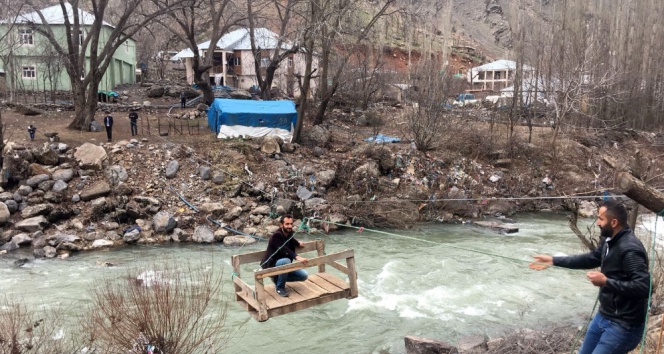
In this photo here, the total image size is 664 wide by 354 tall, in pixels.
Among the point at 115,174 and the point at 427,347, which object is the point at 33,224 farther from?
the point at 427,347

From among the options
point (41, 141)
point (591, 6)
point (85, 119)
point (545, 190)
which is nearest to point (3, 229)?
point (41, 141)

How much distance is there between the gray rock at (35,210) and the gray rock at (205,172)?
4.92 metres

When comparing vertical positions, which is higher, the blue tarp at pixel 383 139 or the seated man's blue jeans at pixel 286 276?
the blue tarp at pixel 383 139

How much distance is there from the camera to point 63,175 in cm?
1748

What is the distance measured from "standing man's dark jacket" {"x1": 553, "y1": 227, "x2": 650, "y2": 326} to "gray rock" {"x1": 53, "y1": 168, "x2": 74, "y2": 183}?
1716cm

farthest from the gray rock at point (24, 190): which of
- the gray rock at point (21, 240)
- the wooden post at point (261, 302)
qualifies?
the wooden post at point (261, 302)

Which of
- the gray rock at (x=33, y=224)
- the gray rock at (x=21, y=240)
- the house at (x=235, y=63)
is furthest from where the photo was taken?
the house at (x=235, y=63)

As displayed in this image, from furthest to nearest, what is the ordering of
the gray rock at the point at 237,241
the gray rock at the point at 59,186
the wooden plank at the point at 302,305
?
the gray rock at the point at 59,186, the gray rock at the point at 237,241, the wooden plank at the point at 302,305

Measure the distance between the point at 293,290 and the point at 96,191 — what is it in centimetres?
1194

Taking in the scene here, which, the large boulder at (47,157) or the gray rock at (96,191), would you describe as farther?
the large boulder at (47,157)

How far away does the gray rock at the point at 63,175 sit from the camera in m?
17.4

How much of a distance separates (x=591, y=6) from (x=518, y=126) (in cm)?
1822

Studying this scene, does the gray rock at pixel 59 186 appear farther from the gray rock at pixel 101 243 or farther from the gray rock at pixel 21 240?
the gray rock at pixel 101 243

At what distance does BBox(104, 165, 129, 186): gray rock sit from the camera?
58.3 feet
